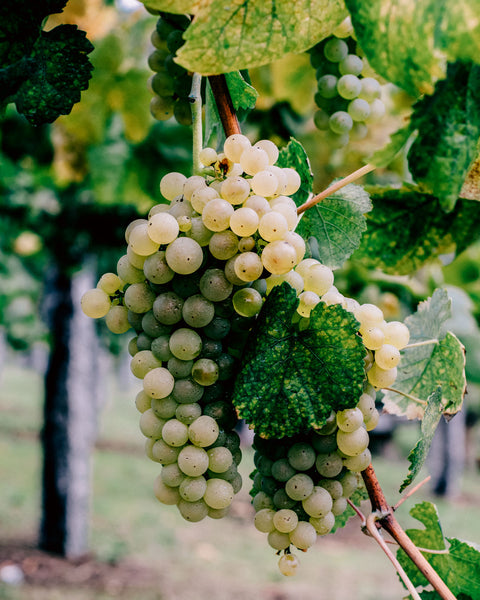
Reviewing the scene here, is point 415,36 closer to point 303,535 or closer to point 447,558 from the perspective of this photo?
point 303,535

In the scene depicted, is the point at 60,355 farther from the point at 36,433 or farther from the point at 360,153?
the point at 36,433

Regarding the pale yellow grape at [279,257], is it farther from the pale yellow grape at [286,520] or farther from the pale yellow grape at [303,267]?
→ the pale yellow grape at [286,520]

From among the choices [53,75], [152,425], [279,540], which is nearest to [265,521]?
[279,540]

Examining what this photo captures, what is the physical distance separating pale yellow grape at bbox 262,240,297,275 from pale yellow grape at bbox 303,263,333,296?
0.05 m

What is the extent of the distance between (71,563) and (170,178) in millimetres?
3804

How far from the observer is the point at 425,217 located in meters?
0.72

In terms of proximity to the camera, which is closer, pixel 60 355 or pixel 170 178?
pixel 170 178

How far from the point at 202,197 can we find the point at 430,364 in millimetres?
316

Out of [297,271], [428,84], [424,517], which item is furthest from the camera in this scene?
[424,517]

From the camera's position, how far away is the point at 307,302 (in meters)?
0.43

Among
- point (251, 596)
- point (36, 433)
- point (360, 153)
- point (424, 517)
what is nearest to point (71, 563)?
point (251, 596)

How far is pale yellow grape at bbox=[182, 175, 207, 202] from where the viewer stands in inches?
17.1

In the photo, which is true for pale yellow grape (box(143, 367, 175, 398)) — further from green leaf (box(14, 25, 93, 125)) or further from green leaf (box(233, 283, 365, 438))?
green leaf (box(14, 25, 93, 125))

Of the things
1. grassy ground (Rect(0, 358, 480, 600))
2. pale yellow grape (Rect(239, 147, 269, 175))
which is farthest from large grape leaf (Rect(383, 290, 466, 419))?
grassy ground (Rect(0, 358, 480, 600))
